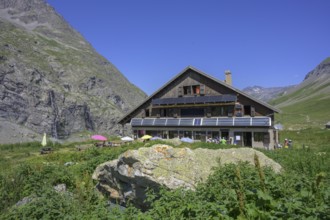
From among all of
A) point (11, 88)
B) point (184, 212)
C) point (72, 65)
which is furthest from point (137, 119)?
point (72, 65)

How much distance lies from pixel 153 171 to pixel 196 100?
31.3 m

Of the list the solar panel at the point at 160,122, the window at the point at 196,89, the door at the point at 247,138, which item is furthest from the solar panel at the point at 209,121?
the solar panel at the point at 160,122

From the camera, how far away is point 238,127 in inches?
1469

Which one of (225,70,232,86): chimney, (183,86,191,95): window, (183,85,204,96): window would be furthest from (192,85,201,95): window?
(225,70,232,86): chimney

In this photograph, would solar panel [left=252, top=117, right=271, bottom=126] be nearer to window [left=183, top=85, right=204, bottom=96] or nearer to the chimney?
window [left=183, top=85, right=204, bottom=96]

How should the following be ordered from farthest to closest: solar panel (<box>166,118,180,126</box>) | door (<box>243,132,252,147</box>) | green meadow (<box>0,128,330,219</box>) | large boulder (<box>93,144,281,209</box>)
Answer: solar panel (<box>166,118,180,126</box>) → door (<box>243,132,252,147</box>) → large boulder (<box>93,144,281,209</box>) → green meadow (<box>0,128,330,219</box>)

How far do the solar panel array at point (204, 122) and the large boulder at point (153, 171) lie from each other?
25.1 meters

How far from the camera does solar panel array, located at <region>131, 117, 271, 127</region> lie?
117 feet

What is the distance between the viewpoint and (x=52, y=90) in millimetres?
116312

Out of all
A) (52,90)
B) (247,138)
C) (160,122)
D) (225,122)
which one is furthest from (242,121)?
(52,90)

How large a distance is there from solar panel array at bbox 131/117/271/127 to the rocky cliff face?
7357cm

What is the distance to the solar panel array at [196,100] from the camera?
37.8 meters

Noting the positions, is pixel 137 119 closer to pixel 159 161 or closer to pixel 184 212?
pixel 159 161

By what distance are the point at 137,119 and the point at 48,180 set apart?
3417 cm
